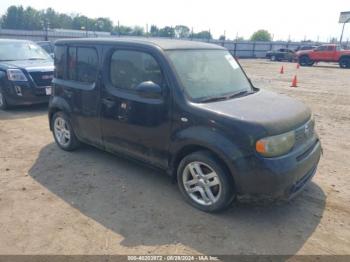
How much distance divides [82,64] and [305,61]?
2787 centimetres

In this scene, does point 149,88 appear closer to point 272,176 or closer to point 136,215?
point 136,215

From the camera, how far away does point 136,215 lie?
3416 mm

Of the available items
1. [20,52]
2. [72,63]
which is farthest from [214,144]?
[20,52]

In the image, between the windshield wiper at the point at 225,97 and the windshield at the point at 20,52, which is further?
the windshield at the point at 20,52

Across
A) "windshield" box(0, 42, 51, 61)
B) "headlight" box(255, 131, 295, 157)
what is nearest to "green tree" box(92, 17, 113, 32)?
"windshield" box(0, 42, 51, 61)

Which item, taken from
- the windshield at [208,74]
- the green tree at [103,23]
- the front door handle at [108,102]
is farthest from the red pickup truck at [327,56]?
the green tree at [103,23]

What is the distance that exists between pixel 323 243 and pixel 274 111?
139cm

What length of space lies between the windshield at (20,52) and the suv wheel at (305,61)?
25.0m

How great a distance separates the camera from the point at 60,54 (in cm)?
497

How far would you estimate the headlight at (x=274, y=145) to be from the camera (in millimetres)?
2949

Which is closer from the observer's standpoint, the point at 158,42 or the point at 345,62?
the point at 158,42

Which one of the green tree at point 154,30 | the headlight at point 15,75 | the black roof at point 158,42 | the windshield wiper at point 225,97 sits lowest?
the headlight at point 15,75

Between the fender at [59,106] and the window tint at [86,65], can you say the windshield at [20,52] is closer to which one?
the fender at [59,106]

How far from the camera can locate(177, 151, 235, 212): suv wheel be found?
3.24 metres
